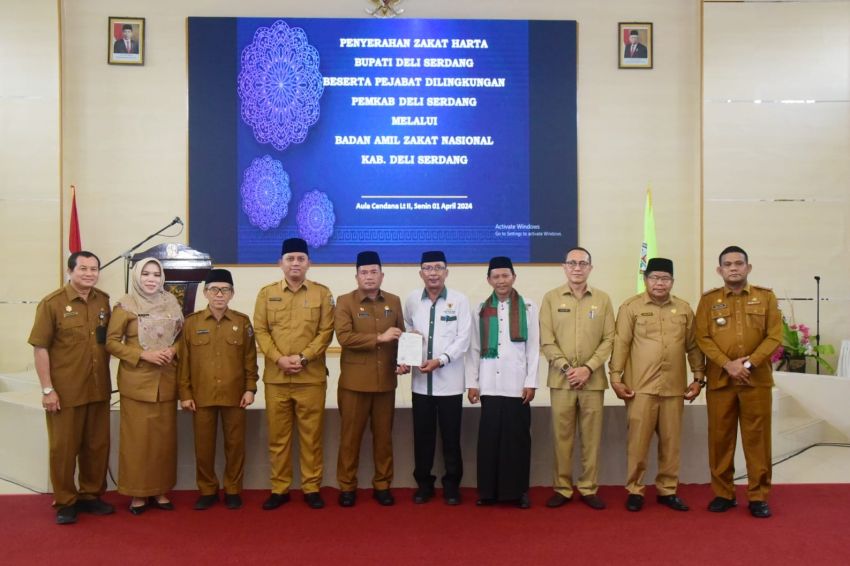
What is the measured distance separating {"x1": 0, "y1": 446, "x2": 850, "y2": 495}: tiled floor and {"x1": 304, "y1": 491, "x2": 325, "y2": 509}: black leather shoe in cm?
185

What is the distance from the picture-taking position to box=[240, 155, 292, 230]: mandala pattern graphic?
24.4ft

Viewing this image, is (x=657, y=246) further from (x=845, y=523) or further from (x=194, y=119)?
(x=194, y=119)

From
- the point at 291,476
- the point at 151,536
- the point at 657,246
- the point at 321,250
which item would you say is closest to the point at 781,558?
the point at 291,476

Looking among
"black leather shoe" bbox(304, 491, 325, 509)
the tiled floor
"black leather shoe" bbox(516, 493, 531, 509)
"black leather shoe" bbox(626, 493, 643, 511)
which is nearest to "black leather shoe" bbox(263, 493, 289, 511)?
"black leather shoe" bbox(304, 491, 325, 509)

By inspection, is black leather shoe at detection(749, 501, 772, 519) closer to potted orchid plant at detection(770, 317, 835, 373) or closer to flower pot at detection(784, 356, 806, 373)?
potted orchid plant at detection(770, 317, 835, 373)

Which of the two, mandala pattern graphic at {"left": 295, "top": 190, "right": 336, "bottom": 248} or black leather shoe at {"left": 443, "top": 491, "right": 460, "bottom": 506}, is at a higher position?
mandala pattern graphic at {"left": 295, "top": 190, "right": 336, "bottom": 248}

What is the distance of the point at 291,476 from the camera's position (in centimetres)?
426

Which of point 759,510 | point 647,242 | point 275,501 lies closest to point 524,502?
point 759,510

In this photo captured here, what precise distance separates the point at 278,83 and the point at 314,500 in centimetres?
475

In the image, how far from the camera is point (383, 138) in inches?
297

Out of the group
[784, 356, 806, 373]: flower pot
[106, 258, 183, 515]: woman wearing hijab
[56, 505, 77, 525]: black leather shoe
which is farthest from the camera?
[784, 356, 806, 373]: flower pot

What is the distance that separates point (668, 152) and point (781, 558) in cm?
517

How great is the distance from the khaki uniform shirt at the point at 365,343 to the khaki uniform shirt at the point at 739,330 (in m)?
1.83

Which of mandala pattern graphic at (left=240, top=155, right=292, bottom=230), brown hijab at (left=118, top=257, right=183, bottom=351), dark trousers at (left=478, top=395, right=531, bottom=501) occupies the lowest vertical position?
dark trousers at (left=478, top=395, right=531, bottom=501)
